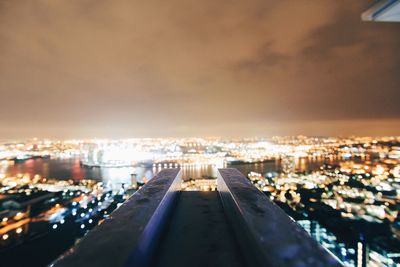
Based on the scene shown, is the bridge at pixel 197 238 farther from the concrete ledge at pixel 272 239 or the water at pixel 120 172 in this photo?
the water at pixel 120 172

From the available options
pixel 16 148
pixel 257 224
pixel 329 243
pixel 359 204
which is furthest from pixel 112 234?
pixel 16 148

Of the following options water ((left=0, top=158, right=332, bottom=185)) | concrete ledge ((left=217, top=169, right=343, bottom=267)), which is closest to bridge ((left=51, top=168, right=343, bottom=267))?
concrete ledge ((left=217, top=169, right=343, bottom=267))

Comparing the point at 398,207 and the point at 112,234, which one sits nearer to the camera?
the point at 112,234

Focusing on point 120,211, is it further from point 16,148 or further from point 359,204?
point 16,148

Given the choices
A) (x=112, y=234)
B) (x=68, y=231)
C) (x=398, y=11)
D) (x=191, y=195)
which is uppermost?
(x=398, y=11)

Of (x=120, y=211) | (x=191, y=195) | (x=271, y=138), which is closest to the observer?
(x=120, y=211)

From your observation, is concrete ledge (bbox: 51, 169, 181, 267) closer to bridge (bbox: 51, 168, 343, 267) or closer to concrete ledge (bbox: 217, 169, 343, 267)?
bridge (bbox: 51, 168, 343, 267)

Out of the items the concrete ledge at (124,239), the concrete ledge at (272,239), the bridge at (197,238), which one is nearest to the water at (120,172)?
the bridge at (197,238)
